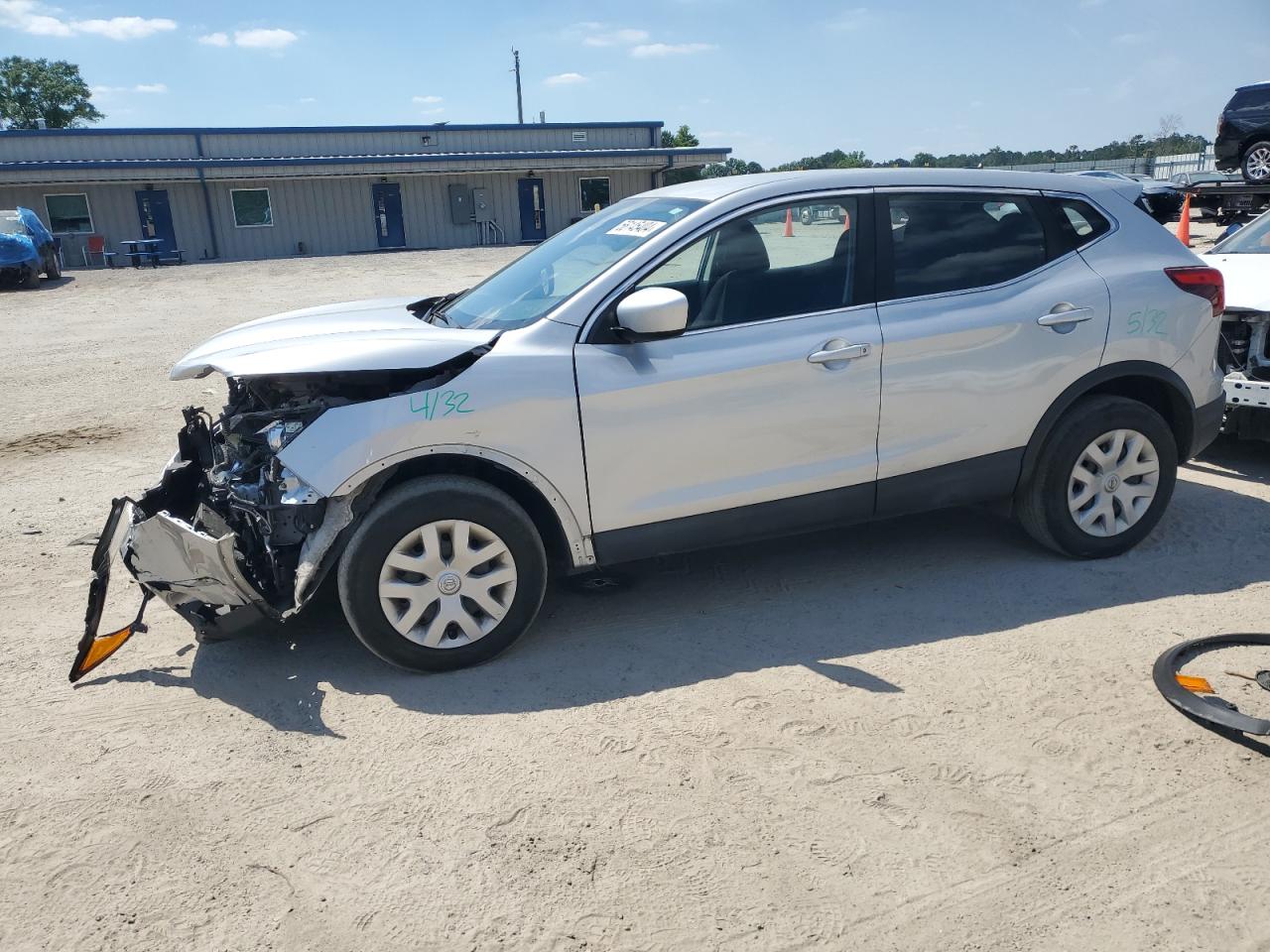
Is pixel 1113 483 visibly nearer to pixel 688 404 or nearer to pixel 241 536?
pixel 688 404

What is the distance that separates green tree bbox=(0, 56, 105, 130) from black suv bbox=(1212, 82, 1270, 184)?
76151 mm

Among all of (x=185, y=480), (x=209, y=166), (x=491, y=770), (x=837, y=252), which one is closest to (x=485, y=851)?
(x=491, y=770)

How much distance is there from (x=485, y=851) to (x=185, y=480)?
99.3 inches

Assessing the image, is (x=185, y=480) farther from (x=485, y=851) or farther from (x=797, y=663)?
(x=797, y=663)

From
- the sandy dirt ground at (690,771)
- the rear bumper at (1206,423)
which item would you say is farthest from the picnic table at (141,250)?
the rear bumper at (1206,423)

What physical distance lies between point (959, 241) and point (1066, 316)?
621 millimetres

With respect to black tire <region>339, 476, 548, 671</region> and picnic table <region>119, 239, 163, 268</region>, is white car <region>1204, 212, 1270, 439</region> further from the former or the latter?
picnic table <region>119, 239, 163, 268</region>

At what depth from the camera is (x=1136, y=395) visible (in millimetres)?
4969

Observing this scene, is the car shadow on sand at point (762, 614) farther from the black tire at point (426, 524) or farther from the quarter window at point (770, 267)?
the quarter window at point (770, 267)

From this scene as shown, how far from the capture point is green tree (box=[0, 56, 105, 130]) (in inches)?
2739

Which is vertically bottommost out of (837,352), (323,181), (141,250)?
(837,352)

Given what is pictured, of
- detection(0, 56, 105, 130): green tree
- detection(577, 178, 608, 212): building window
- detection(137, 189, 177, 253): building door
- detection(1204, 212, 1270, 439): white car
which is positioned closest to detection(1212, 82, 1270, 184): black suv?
detection(1204, 212, 1270, 439): white car

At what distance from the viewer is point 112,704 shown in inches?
150

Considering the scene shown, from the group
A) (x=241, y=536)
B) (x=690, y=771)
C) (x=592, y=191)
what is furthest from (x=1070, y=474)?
(x=592, y=191)
